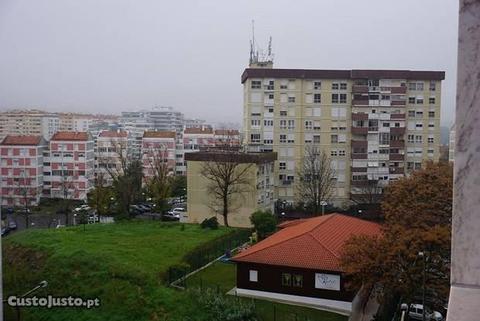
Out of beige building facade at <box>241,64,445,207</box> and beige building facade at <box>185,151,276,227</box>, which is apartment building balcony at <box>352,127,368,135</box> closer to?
beige building facade at <box>241,64,445,207</box>

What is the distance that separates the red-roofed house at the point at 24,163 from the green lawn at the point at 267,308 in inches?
390

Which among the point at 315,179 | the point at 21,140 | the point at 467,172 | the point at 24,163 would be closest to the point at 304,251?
the point at 467,172

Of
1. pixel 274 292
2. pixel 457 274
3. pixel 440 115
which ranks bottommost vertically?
pixel 274 292

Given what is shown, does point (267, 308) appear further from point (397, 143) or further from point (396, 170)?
point (397, 143)

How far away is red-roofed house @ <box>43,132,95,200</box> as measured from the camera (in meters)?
18.3

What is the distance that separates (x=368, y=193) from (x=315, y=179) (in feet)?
5.59

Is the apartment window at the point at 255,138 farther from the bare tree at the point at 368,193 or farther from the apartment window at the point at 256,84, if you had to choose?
the bare tree at the point at 368,193

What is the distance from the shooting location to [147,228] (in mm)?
10680

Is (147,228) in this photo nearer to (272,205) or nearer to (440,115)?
(272,205)

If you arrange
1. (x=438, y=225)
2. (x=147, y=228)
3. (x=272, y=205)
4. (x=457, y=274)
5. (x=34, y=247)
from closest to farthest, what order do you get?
(x=457, y=274)
(x=438, y=225)
(x=34, y=247)
(x=147, y=228)
(x=272, y=205)


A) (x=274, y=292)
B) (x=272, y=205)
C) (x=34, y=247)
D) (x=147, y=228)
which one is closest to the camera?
(x=274, y=292)

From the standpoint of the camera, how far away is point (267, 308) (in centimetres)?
624

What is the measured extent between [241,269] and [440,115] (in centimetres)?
1188

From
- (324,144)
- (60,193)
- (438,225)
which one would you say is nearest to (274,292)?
(438,225)
